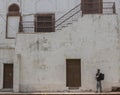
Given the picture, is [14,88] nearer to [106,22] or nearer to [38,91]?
[38,91]

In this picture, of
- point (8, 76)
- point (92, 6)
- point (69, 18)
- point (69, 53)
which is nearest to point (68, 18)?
point (69, 18)

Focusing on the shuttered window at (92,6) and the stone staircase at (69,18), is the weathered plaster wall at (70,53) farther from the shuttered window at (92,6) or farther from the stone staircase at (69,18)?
the shuttered window at (92,6)

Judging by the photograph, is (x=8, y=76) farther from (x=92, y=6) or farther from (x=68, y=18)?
(x=92, y=6)

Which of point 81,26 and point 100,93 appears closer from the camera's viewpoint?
point 100,93

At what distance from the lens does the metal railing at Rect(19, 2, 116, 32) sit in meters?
29.6

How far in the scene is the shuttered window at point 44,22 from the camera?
101ft

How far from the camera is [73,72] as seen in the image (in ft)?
93.0

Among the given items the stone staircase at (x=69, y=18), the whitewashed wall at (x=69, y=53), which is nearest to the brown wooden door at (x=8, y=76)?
the whitewashed wall at (x=69, y=53)

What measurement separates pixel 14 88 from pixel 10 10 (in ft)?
23.2

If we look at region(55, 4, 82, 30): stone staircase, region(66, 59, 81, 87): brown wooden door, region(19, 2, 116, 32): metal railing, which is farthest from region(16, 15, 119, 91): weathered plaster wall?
region(19, 2, 116, 32): metal railing

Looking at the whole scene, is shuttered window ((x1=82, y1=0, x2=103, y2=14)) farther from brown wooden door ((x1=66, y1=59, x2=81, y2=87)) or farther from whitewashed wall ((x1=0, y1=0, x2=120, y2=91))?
brown wooden door ((x1=66, y1=59, x2=81, y2=87))

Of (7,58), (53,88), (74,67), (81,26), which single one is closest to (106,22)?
(81,26)

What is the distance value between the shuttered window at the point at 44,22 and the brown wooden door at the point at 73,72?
3808 millimetres

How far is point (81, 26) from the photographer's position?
28.2 meters
